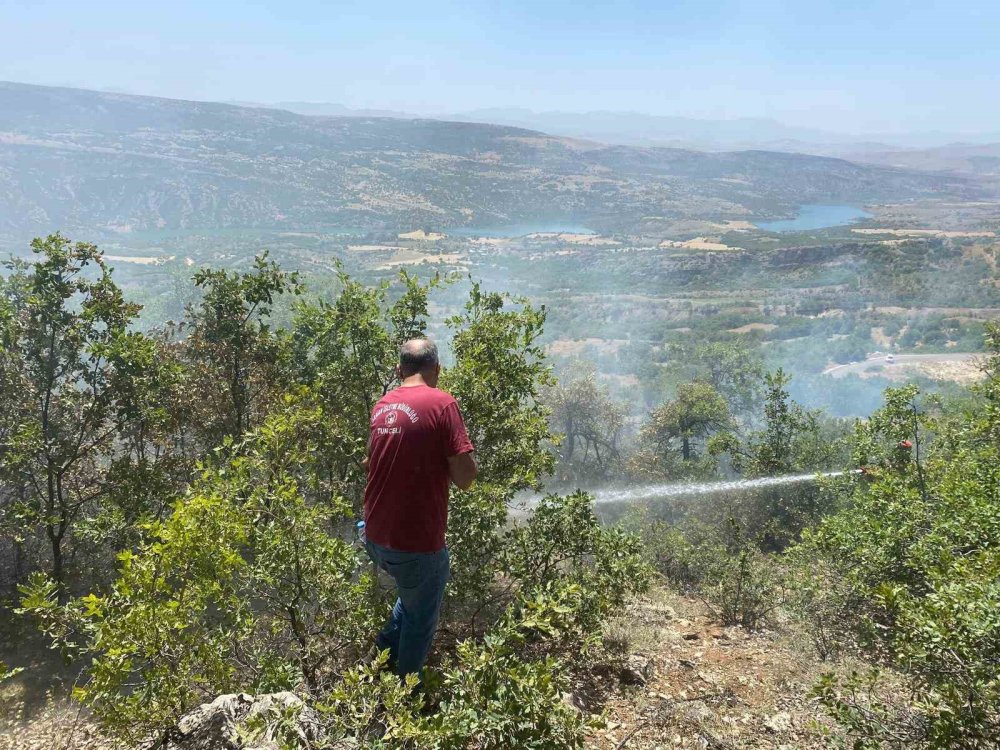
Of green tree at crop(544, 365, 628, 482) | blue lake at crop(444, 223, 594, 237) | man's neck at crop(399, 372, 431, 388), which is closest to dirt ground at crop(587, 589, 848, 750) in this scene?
man's neck at crop(399, 372, 431, 388)

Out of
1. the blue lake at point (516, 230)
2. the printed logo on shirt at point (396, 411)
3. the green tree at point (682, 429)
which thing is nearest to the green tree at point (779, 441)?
the green tree at point (682, 429)

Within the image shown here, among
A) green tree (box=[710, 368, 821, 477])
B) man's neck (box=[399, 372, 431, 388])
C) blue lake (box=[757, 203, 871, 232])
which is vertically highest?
blue lake (box=[757, 203, 871, 232])

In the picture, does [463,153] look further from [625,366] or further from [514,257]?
[625,366]

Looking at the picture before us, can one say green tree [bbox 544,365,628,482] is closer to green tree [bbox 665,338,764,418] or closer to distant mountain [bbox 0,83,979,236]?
green tree [bbox 665,338,764,418]

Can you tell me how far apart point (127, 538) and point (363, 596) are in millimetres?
5234

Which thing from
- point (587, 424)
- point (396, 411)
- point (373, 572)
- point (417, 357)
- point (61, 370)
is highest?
point (417, 357)

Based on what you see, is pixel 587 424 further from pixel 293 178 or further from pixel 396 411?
pixel 293 178

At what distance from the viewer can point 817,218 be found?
156 metres

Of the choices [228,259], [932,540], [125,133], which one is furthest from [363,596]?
[125,133]

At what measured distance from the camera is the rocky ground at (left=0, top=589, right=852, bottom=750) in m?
3.99

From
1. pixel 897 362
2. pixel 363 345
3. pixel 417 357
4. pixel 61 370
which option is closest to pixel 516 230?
pixel 897 362

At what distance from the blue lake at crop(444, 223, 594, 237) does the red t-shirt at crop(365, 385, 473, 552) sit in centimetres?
12769

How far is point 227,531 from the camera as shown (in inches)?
122

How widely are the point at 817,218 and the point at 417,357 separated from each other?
7057 inches
